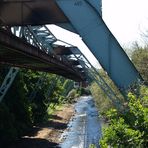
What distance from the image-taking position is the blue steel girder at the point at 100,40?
1158 centimetres

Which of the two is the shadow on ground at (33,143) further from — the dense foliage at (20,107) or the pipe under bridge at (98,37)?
the pipe under bridge at (98,37)

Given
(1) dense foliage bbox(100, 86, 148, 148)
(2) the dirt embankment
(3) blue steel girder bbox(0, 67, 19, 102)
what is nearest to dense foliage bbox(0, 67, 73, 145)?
(2) the dirt embankment

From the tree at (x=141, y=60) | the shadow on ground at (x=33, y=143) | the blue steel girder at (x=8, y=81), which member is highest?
the tree at (x=141, y=60)

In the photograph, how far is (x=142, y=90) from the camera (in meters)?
11.9

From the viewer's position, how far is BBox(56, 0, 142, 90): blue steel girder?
1158 cm

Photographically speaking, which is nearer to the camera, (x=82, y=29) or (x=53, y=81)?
(x=82, y=29)

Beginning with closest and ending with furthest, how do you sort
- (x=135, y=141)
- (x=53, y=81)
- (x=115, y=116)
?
(x=135, y=141)
(x=115, y=116)
(x=53, y=81)

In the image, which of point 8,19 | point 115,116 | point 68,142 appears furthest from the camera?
point 68,142

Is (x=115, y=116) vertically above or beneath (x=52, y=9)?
beneath

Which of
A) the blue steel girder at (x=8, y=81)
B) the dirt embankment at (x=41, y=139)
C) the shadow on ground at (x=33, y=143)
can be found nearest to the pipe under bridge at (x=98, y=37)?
the blue steel girder at (x=8, y=81)

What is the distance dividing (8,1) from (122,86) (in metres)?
3.41

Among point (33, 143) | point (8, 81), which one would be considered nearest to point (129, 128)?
point (8, 81)

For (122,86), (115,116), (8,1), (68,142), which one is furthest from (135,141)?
(68,142)

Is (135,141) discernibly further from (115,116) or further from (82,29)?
(82,29)
